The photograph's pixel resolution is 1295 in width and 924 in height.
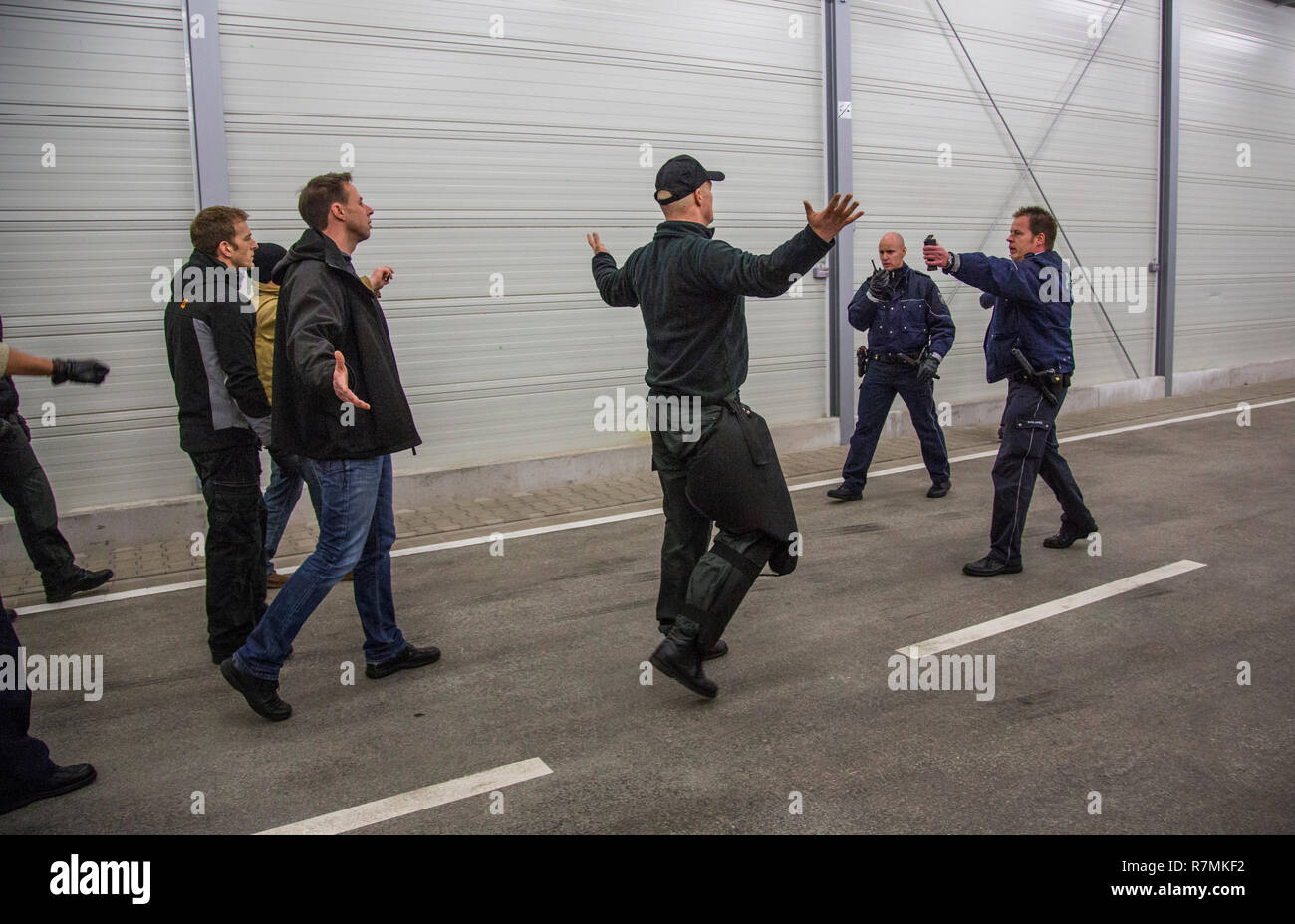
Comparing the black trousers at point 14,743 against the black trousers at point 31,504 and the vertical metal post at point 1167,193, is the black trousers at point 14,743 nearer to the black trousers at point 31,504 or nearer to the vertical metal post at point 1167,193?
the black trousers at point 31,504

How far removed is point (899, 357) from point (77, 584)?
19.0 feet

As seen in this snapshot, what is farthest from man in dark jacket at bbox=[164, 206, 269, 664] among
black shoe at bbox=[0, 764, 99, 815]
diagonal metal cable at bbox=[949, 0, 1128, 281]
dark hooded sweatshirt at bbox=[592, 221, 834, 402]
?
diagonal metal cable at bbox=[949, 0, 1128, 281]

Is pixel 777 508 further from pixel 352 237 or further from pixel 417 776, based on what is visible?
pixel 352 237

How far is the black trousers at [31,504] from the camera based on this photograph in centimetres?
584

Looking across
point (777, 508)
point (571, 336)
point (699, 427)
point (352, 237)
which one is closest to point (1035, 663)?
point (777, 508)

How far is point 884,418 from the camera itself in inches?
317

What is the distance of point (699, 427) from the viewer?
13.8 feet

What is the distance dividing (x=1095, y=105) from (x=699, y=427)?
36.1ft

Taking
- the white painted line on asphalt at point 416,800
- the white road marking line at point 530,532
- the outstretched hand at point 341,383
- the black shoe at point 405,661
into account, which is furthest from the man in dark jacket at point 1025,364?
the outstretched hand at point 341,383

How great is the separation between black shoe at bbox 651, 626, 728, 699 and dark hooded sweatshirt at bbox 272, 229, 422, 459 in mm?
1317

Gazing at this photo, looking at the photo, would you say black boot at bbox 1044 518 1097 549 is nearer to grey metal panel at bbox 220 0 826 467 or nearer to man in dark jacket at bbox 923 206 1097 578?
man in dark jacket at bbox 923 206 1097 578

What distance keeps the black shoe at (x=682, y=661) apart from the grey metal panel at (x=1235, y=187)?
12.4 metres

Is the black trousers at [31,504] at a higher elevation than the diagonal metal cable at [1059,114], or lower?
lower

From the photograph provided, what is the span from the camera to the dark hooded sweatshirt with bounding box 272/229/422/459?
13.4ft
